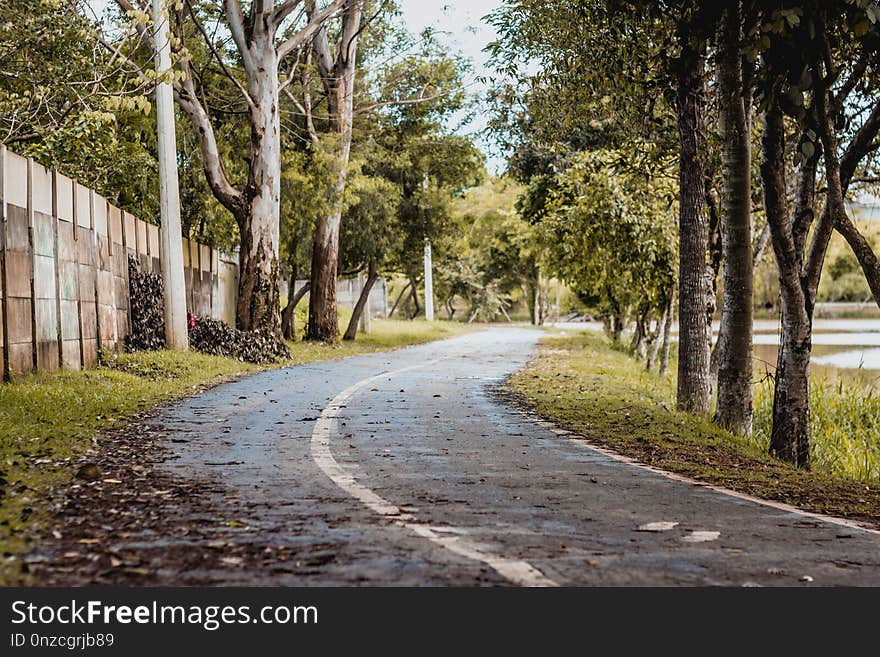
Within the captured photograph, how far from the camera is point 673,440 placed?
38.4 ft

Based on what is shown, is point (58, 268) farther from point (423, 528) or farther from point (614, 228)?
point (614, 228)

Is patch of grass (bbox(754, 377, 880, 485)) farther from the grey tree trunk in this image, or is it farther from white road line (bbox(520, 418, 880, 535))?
the grey tree trunk

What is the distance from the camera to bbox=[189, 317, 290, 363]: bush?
22656mm

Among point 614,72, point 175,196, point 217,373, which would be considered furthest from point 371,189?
point 614,72

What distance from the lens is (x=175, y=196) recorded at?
68.6ft

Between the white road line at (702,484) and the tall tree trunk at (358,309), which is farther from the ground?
the tall tree trunk at (358,309)

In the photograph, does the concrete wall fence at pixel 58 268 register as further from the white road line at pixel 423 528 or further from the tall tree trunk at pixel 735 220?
the tall tree trunk at pixel 735 220

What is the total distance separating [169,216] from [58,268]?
17.9 ft

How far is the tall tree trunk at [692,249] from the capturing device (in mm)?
14695

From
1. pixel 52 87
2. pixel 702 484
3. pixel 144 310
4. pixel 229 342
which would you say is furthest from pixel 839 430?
pixel 52 87

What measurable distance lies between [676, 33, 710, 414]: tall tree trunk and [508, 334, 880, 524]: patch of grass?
573mm

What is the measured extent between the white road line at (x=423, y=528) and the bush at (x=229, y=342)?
38.6 ft

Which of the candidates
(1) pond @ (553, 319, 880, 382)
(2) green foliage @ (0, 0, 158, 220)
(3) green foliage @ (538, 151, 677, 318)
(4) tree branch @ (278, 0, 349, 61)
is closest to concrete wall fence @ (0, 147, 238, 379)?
(2) green foliage @ (0, 0, 158, 220)

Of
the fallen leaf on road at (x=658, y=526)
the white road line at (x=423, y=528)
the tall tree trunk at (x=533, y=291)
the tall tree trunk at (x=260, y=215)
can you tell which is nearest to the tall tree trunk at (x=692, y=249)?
the white road line at (x=423, y=528)
